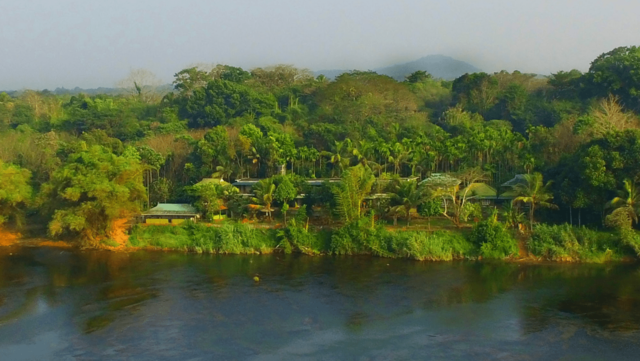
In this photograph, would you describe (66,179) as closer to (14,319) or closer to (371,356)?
(14,319)

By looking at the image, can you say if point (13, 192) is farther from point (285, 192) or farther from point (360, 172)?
point (360, 172)

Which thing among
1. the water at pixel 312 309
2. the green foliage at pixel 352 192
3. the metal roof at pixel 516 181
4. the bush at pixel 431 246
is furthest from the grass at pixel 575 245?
the green foliage at pixel 352 192

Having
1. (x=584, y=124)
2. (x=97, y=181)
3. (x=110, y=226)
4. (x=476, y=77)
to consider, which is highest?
(x=476, y=77)

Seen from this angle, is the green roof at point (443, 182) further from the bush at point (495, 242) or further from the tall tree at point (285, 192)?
the tall tree at point (285, 192)

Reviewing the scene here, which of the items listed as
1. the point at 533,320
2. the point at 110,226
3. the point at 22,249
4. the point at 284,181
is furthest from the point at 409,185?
the point at 22,249

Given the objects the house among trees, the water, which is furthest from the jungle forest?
the water
